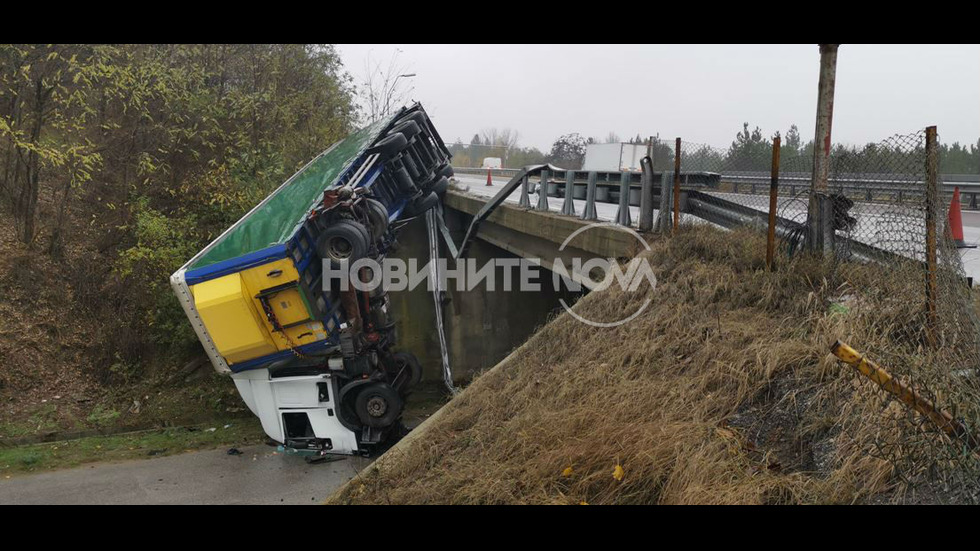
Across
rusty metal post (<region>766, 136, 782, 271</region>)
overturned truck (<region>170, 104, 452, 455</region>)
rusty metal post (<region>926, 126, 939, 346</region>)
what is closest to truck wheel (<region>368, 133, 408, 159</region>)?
overturned truck (<region>170, 104, 452, 455</region>)

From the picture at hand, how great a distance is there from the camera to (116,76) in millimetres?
12781

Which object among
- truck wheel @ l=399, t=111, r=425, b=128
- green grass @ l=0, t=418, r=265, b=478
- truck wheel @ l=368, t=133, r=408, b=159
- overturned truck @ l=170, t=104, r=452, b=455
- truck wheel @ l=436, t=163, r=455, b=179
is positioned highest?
truck wheel @ l=399, t=111, r=425, b=128

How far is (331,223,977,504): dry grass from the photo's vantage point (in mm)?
3660

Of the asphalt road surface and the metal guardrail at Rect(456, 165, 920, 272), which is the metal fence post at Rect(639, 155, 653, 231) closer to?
the metal guardrail at Rect(456, 165, 920, 272)

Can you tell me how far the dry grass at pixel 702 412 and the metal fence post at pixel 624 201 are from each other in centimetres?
171

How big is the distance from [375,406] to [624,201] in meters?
4.38

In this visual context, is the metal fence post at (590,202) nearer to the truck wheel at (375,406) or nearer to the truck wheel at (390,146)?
the truck wheel at (390,146)

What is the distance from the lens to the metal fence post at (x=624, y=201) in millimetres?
8500

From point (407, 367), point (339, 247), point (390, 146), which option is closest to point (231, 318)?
point (339, 247)

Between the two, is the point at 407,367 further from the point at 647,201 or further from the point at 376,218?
the point at 647,201

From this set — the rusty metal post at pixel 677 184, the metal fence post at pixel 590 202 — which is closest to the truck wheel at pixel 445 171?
the metal fence post at pixel 590 202

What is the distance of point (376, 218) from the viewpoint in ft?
30.9

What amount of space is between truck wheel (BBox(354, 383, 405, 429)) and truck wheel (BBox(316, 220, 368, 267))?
184cm

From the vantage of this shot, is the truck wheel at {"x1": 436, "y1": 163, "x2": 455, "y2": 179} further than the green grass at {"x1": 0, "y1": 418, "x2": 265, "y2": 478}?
Yes
